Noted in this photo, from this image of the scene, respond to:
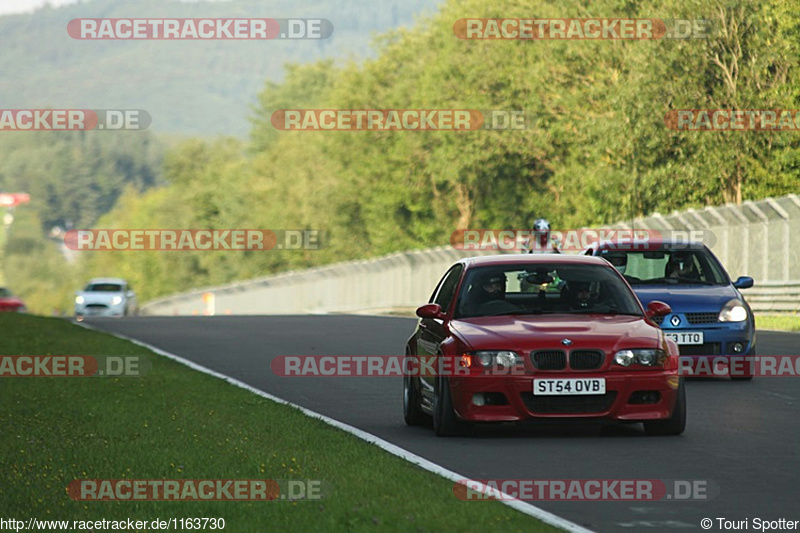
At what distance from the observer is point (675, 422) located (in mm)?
13094

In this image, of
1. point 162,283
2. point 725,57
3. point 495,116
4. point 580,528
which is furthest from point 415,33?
point 580,528

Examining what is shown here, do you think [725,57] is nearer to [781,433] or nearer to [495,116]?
[495,116]

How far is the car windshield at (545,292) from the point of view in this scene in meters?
13.8

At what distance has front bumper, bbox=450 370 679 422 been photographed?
1283 centimetres

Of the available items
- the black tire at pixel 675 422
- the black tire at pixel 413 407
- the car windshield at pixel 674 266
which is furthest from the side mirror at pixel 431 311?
the car windshield at pixel 674 266

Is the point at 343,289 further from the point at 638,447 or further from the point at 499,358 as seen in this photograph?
the point at 638,447

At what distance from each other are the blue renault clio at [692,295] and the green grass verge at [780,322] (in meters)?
10.1

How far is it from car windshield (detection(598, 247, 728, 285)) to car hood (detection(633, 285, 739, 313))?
308 mm

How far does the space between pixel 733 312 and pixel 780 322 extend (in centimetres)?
1270

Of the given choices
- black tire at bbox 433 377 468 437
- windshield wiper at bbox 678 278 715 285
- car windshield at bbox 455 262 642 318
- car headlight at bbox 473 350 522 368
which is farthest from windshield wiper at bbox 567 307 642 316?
windshield wiper at bbox 678 278 715 285

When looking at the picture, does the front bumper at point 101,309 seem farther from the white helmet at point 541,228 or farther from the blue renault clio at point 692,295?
the blue renault clio at point 692,295

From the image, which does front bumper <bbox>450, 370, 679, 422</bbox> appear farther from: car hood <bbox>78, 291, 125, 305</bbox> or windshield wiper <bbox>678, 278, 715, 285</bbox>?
car hood <bbox>78, 291, 125, 305</bbox>

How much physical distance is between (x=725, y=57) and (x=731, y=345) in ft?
116

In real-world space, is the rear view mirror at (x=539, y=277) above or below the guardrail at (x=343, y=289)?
above
